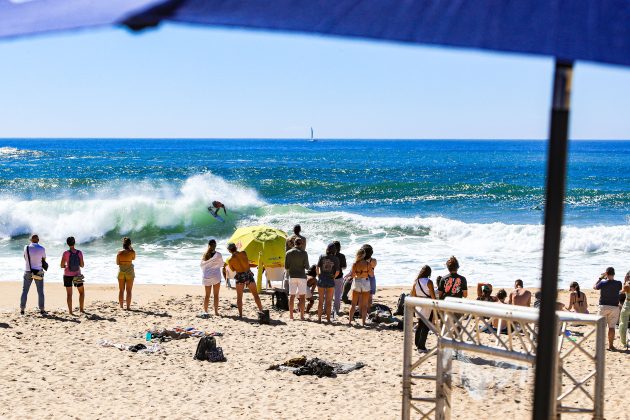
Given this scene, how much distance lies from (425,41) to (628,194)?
1679 inches

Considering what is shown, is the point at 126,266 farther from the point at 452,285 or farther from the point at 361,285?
the point at 452,285

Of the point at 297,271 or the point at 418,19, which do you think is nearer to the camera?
the point at 418,19

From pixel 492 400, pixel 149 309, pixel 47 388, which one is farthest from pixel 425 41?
pixel 149 309

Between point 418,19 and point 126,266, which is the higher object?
point 418,19

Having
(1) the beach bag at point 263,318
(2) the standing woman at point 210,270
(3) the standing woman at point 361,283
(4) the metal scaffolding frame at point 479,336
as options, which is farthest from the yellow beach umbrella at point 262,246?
(4) the metal scaffolding frame at point 479,336

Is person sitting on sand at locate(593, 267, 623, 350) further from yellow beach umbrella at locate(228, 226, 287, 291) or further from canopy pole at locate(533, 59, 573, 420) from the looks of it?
canopy pole at locate(533, 59, 573, 420)

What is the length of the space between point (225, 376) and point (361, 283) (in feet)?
10.9

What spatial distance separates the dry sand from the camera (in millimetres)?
7707

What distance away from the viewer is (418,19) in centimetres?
165

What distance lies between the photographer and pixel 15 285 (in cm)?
1540

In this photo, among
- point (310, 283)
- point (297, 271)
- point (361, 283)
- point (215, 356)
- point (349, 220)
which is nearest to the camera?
point (215, 356)

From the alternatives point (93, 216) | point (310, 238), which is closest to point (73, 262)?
point (310, 238)

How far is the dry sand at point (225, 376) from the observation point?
7.71 metres

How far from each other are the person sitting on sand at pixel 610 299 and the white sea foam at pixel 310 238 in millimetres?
6583
